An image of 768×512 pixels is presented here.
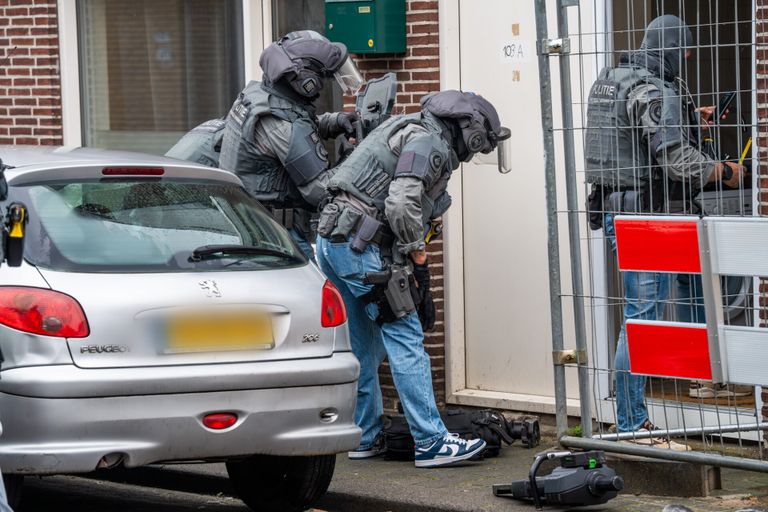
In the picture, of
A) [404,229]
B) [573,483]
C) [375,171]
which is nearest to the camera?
[573,483]

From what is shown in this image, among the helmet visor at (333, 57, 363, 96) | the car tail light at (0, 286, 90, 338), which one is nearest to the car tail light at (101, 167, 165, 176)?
the car tail light at (0, 286, 90, 338)

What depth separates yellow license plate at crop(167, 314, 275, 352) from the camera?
5.70 meters

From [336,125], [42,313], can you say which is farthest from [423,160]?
[42,313]

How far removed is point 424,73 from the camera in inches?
331

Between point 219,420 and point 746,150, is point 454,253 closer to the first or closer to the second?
point 746,150

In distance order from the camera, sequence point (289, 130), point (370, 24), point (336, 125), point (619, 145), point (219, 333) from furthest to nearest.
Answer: point (370, 24) < point (336, 125) < point (289, 130) < point (619, 145) < point (219, 333)

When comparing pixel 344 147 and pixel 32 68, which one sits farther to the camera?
pixel 32 68

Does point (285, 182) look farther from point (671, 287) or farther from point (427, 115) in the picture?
point (671, 287)

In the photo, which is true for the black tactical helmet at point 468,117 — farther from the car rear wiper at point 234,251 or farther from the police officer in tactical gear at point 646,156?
the car rear wiper at point 234,251

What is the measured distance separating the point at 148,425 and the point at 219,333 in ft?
1.57

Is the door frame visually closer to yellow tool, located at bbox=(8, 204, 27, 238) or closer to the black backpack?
the black backpack

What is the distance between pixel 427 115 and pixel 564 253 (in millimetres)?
1391

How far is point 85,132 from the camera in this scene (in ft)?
34.5

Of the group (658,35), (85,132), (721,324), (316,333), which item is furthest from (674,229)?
(85,132)
